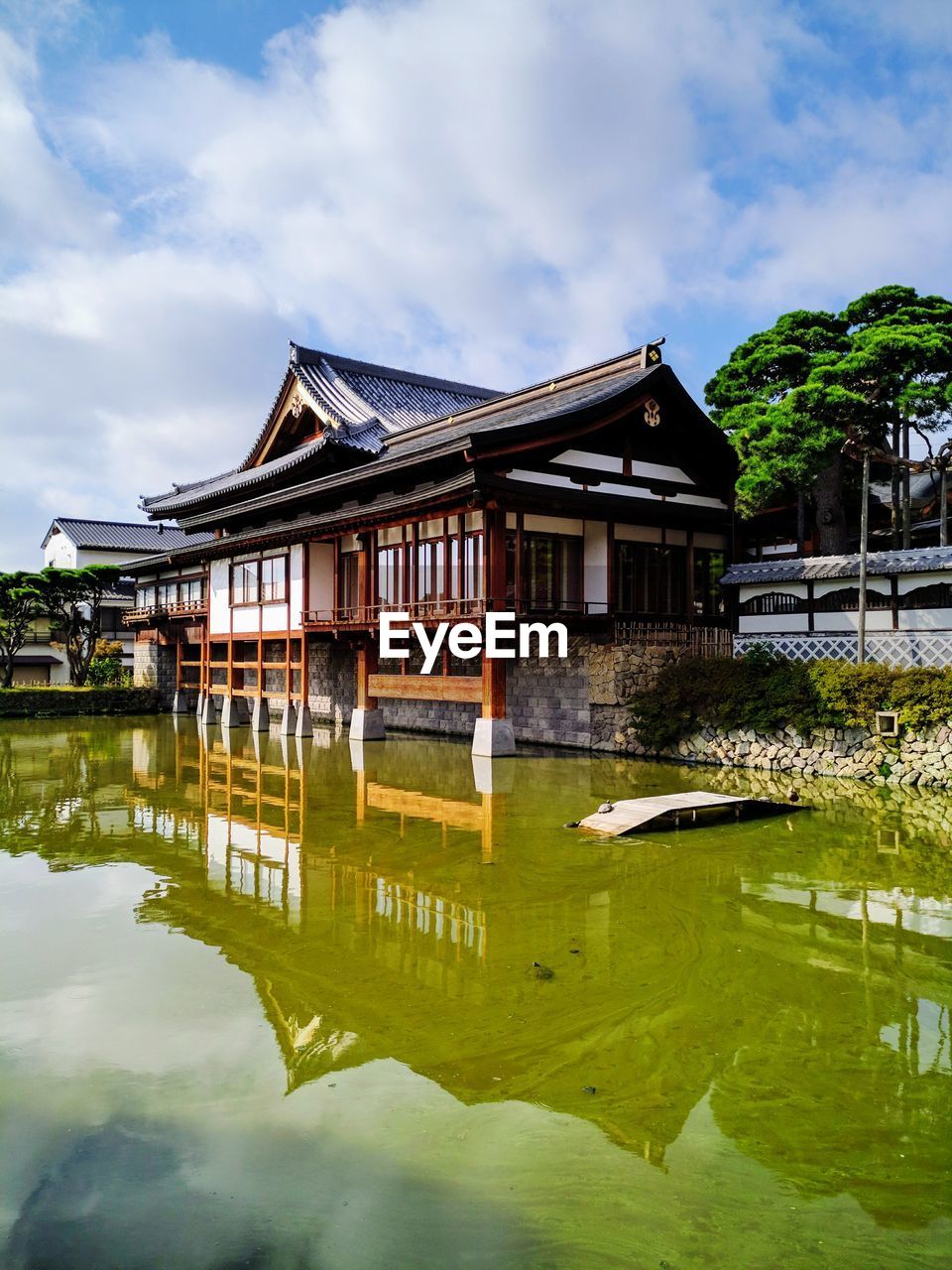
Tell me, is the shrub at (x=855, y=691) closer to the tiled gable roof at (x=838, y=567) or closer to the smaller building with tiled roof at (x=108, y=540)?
the tiled gable roof at (x=838, y=567)

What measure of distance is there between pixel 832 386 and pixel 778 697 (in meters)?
7.82

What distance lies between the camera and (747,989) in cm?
A: 660

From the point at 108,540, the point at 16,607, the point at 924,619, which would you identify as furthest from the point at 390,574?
the point at 108,540

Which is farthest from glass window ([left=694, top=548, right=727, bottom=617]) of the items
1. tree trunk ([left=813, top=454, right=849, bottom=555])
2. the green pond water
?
the green pond water

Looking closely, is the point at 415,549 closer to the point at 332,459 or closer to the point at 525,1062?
the point at 332,459

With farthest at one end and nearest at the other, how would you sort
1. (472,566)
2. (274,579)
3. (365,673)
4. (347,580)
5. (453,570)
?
1. (274,579)
2. (347,580)
3. (365,673)
4. (453,570)
5. (472,566)

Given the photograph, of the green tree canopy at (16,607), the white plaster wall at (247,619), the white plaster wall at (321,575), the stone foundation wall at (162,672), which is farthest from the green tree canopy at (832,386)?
the green tree canopy at (16,607)

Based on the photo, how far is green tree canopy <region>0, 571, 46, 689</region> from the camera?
1390 inches

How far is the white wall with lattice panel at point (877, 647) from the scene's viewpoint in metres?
16.5

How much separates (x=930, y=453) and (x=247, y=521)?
21331 millimetres

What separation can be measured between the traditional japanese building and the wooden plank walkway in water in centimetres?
648

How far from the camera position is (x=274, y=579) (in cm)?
2730

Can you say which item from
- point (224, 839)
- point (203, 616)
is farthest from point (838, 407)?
point (203, 616)

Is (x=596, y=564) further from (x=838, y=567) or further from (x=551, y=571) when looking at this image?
(x=838, y=567)
